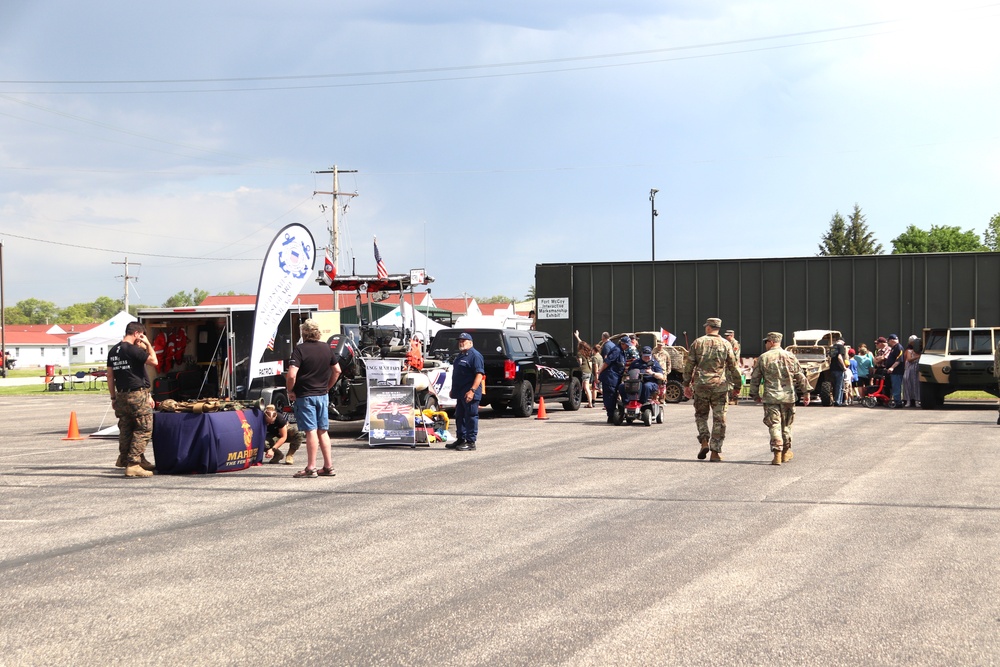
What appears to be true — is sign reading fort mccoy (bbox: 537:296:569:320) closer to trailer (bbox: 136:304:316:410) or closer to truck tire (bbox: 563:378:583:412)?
truck tire (bbox: 563:378:583:412)

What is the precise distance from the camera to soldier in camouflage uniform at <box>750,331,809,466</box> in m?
13.1

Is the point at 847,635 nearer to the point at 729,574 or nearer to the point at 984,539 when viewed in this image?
the point at 729,574

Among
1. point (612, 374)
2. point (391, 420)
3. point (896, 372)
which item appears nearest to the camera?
point (391, 420)

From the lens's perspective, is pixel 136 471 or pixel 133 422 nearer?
pixel 136 471

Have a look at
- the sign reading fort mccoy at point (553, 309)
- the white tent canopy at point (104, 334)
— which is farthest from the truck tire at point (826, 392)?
the white tent canopy at point (104, 334)

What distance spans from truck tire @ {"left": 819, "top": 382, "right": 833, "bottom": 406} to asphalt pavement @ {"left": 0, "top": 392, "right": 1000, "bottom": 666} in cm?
1380

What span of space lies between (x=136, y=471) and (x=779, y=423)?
8067 millimetres

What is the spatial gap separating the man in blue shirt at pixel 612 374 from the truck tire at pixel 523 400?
2.55 m

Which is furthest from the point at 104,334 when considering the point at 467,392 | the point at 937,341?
the point at 937,341

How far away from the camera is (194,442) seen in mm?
12109

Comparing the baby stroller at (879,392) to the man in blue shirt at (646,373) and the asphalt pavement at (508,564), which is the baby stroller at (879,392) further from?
the asphalt pavement at (508,564)

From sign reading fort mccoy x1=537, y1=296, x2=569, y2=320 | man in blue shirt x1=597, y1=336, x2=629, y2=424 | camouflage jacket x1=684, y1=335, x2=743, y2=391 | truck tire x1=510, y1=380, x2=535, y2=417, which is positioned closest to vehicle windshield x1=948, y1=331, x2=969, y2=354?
man in blue shirt x1=597, y1=336, x2=629, y2=424

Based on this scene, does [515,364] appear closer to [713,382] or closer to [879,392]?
[713,382]

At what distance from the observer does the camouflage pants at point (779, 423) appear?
12.9m
